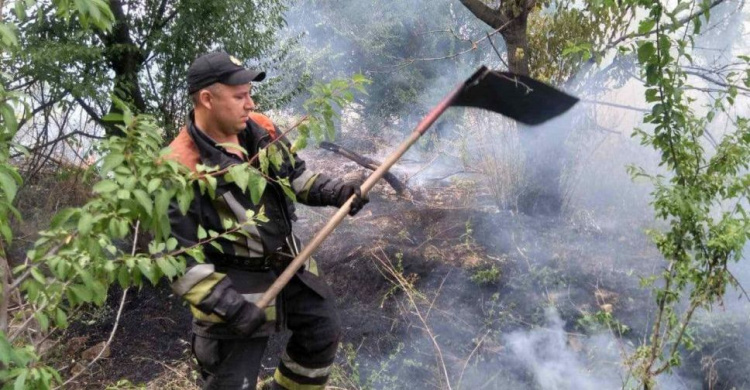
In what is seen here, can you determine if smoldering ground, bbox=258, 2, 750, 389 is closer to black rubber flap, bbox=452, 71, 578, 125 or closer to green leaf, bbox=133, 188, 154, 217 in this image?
black rubber flap, bbox=452, 71, 578, 125

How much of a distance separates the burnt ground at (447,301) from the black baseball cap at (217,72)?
1722mm

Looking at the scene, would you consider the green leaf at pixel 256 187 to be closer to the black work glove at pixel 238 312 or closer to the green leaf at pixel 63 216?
the green leaf at pixel 63 216

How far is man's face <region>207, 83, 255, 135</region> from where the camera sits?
118 inches

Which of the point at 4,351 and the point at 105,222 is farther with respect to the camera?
the point at 105,222

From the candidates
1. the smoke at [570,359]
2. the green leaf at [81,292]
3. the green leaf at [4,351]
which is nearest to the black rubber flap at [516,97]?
the smoke at [570,359]

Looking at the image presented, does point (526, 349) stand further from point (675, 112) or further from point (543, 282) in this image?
point (675, 112)

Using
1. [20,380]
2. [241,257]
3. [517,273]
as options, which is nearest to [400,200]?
[517,273]

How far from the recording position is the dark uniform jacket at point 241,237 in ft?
9.46

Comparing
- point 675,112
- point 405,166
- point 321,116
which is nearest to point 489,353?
point 675,112

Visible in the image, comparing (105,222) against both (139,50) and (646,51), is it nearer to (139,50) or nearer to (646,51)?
(646,51)

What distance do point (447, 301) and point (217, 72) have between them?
2.88 m

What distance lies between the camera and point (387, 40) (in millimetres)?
11758

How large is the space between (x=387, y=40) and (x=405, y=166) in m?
2.84

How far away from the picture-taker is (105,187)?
160cm
